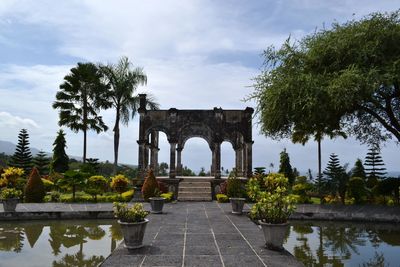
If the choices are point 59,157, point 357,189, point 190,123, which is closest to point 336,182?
point 357,189

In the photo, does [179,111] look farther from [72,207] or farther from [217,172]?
[72,207]

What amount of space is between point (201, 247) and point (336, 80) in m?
9.39

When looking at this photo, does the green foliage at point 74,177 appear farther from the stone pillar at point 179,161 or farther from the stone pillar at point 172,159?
the stone pillar at point 179,161

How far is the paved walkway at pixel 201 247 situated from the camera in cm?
728

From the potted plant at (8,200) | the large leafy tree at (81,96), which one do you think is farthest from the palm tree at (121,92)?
the potted plant at (8,200)

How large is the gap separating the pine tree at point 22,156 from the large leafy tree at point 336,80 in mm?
23221

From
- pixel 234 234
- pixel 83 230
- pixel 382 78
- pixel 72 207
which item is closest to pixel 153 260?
pixel 234 234

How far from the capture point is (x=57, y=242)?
10.6 meters

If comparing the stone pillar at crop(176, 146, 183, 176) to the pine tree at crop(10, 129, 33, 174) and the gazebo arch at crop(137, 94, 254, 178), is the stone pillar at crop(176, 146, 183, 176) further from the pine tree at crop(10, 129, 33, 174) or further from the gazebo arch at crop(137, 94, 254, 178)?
the pine tree at crop(10, 129, 33, 174)

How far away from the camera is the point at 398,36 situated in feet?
51.5

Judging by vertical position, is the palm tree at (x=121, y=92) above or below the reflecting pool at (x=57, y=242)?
above

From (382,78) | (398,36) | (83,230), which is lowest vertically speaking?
(83,230)

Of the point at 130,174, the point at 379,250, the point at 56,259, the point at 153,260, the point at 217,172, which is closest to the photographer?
the point at 153,260

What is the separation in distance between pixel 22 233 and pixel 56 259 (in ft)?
13.4
